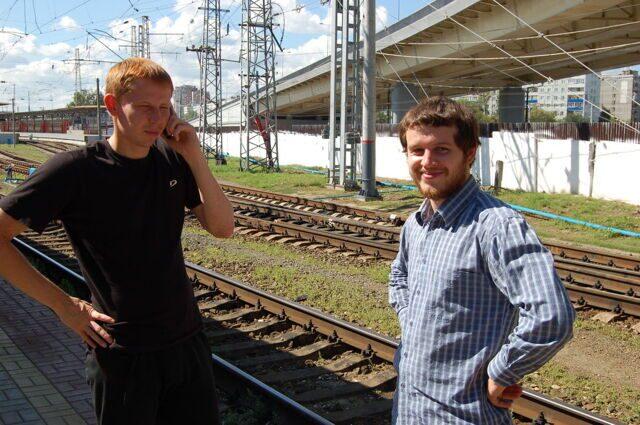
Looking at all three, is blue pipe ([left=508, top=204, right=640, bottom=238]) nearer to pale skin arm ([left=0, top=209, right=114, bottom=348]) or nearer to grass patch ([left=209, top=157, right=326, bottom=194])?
grass patch ([left=209, top=157, right=326, bottom=194])

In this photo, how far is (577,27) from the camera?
23734 mm

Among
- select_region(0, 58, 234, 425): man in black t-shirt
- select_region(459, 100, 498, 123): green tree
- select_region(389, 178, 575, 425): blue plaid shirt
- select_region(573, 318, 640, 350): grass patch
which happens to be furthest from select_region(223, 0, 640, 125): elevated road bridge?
select_region(0, 58, 234, 425): man in black t-shirt

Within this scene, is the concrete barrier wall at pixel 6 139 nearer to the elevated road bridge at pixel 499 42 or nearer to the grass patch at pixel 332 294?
the elevated road bridge at pixel 499 42

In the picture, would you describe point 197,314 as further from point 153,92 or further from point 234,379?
point 234,379

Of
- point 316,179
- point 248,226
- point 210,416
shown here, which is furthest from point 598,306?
point 316,179

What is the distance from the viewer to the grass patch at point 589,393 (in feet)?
16.9

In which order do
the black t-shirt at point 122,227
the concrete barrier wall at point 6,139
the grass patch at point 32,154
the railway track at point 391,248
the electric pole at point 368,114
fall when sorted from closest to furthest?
the black t-shirt at point 122,227 → the railway track at point 391,248 → the electric pole at point 368,114 → the grass patch at point 32,154 → the concrete barrier wall at point 6,139

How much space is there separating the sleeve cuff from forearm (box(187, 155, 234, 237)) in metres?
1.29

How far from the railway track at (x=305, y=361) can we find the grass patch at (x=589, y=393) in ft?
2.23

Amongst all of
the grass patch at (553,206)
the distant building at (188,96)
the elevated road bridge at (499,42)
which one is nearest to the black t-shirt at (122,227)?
the grass patch at (553,206)

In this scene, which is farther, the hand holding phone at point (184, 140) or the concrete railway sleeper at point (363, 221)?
the concrete railway sleeper at point (363, 221)

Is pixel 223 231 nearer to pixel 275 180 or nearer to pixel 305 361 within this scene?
pixel 305 361

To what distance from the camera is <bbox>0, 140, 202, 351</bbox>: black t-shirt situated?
7.99 ft

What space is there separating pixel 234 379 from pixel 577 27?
22.3 metres
